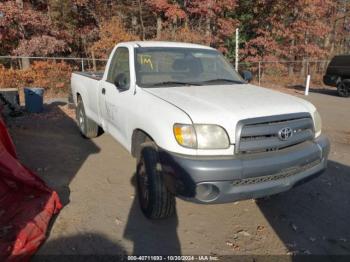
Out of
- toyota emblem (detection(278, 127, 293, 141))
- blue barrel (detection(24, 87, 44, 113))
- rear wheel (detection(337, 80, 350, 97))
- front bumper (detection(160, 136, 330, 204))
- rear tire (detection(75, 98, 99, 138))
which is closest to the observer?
front bumper (detection(160, 136, 330, 204))

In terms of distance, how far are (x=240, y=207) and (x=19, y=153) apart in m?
4.01

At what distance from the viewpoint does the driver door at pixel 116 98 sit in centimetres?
418

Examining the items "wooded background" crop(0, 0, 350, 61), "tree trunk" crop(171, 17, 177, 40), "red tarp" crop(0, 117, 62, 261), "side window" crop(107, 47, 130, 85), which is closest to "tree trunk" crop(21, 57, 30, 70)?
"wooded background" crop(0, 0, 350, 61)

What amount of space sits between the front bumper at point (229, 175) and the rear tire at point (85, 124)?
3635 mm

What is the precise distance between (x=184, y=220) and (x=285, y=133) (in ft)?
4.78

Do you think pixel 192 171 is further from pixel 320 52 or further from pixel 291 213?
pixel 320 52

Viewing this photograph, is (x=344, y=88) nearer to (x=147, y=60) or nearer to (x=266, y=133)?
(x=147, y=60)

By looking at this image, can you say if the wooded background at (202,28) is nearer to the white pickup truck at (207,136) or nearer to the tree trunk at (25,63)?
the tree trunk at (25,63)

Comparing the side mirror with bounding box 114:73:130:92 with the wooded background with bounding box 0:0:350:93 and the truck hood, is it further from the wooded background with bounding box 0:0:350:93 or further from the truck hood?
the wooded background with bounding box 0:0:350:93

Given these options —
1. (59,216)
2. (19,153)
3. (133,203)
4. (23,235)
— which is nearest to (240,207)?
(133,203)

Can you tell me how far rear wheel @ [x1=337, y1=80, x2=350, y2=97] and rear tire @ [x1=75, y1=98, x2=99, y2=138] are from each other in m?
11.7

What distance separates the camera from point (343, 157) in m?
5.91

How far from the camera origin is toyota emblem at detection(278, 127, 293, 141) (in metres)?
3.17

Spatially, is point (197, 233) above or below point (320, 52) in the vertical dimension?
below
